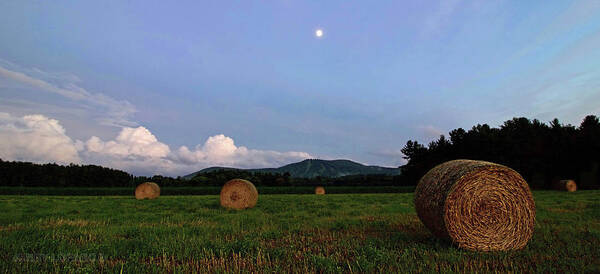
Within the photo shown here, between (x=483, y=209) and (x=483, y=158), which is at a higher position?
(x=483, y=158)

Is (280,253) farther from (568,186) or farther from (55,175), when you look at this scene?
(55,175)

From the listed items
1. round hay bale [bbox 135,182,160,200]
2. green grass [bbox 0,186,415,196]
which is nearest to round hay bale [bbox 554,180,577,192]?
green grass [bbox 0,186,415,196]

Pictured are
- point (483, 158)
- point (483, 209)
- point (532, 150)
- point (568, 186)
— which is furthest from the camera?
point (483, 158)

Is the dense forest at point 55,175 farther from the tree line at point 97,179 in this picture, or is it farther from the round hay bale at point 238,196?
the round hay bale at point 238,196

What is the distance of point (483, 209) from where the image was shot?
704 centimetres

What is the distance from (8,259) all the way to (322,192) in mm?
47089

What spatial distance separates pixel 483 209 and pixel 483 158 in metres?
59.3

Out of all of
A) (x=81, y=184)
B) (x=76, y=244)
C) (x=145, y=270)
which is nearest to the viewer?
(x=145, y=270)

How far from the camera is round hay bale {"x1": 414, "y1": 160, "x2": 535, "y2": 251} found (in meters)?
6.82

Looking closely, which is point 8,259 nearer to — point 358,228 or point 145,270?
point 145,270

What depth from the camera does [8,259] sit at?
5402 mm

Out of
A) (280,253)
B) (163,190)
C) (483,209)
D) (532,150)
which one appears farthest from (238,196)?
(532,150)

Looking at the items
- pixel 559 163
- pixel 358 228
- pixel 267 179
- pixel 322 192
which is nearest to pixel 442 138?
pixel 559 163

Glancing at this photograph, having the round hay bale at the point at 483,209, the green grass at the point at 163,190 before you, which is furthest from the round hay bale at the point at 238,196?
the green grass at the point at 163,190
